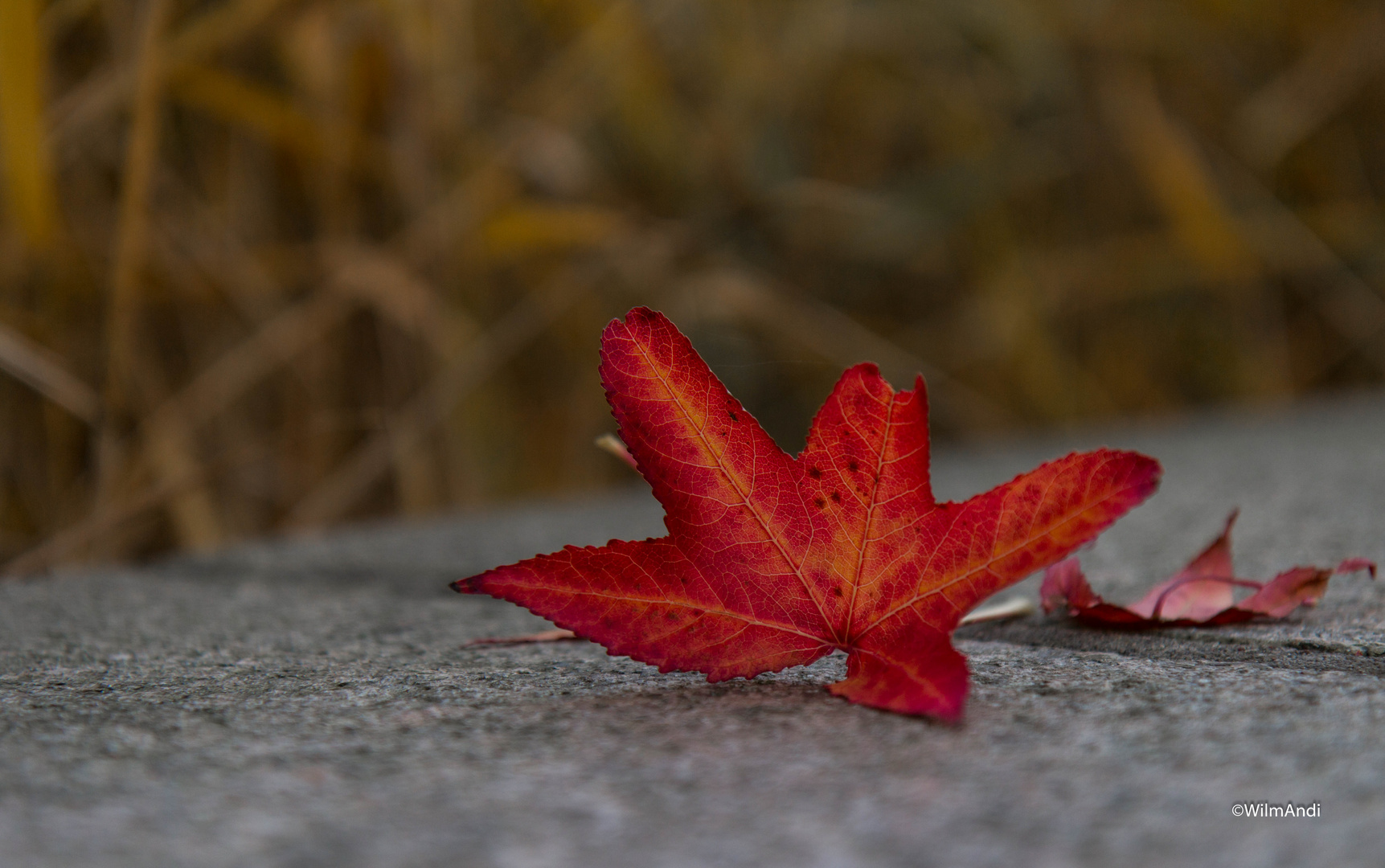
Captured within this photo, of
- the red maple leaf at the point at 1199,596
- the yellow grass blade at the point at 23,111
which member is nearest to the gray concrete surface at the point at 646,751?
the red maple leaf at the point at 1199,596

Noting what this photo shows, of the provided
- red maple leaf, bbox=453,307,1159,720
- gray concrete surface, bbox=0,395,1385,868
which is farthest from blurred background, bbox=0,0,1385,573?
red maple leaf, bbox=453,307,1159,720

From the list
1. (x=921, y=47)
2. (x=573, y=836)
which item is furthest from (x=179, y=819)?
(x=921, y=47)

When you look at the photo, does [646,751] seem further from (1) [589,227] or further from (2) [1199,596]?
(1) [589,227]

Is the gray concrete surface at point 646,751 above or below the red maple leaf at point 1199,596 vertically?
below

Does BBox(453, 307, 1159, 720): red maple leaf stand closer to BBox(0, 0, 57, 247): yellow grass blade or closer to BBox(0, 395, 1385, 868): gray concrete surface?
BBox(0, 395, 1385, 868): gray concrete surface

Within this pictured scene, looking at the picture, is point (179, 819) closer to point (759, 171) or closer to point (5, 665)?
point (5, 665)

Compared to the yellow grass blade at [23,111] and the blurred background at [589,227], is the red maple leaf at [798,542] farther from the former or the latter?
the yellow grass blade at [23,111]

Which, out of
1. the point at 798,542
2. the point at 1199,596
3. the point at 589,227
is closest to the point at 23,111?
the point at 589,227
